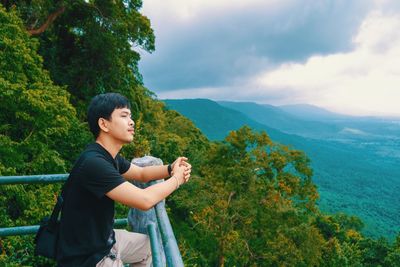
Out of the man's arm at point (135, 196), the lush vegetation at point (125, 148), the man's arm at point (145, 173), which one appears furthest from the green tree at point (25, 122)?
the man's arm at point (135, 196)

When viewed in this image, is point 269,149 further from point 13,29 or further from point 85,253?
point 85,253

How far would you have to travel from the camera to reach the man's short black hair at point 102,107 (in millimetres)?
2404

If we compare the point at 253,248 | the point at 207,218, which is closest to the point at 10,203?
the point at 207,218

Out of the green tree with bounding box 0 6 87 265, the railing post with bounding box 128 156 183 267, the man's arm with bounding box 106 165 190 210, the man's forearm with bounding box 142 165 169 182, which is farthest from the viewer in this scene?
the green tree with bounding box 0 6 87 265

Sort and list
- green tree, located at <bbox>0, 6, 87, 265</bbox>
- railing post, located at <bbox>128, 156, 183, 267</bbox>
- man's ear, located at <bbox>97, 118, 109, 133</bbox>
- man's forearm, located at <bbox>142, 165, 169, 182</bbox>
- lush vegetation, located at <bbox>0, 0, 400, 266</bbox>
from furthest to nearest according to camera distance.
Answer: lush vegetation, located at <bbox>0, 0, 400, 266</bbox> → green tree, located at <bbox>0, 6, 87, 265</bbox> → man's forearm, located at <bbox>142, 165, 169, 182</bbox> → man's ear, located at <bbox>97, 118, 109, 133</bbox> → railing post, located at <bbox>128, 156, 183, 267</bbox>

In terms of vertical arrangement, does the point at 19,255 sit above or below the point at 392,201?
above

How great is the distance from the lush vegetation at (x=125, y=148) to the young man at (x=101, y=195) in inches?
276

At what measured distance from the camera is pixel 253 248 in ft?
72.0

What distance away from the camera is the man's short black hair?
240 cm

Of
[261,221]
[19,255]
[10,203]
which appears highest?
[19,255]

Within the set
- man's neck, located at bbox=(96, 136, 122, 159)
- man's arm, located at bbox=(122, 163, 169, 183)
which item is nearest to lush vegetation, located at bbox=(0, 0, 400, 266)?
man's arm, located at bbox=(122, 163, 169, 183)

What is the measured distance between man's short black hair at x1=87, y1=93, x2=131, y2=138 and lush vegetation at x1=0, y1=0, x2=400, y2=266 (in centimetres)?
702

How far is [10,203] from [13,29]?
18.7 ft

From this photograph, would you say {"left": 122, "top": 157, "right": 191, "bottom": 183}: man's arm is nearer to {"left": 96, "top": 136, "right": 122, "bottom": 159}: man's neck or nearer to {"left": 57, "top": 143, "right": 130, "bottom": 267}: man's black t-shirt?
{"left": 96, "top": 136, "right": 122, "bottom": 159}: man's neck
